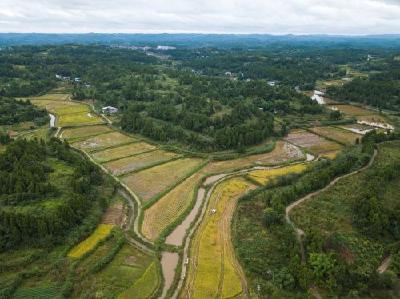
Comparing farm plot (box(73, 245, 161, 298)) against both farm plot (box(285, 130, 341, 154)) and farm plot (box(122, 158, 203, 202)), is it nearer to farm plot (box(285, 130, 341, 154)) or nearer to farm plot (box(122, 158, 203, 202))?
farm plot (box(122, 158, 203, 202))

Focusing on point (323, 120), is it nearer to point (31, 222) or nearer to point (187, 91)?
point (187, 91)

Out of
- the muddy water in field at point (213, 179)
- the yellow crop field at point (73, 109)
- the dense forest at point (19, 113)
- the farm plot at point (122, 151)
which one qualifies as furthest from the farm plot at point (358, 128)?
the dense forest at point (19, 113)

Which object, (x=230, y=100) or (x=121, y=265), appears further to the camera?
(x=230, y=100)

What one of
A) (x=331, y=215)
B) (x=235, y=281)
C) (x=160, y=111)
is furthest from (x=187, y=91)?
(x=235, y=281)

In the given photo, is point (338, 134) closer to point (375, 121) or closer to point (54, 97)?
point (375, 121)

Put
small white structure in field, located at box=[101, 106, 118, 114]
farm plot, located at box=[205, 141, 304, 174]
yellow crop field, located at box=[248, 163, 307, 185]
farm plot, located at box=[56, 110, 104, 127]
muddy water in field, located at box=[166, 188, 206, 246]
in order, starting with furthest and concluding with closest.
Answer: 1. small white structure in field, located at box=[101, 106, 118, 114]
2. farm plot, located at box=[56, 110, 104, 127]
3. farm plot, located at box=[205, 141, 304, 174]
4. yellow crop field, located at box=[248, 163, 307, 185]
5. muddy water in field, located at box=[166, 188, 206, 246]

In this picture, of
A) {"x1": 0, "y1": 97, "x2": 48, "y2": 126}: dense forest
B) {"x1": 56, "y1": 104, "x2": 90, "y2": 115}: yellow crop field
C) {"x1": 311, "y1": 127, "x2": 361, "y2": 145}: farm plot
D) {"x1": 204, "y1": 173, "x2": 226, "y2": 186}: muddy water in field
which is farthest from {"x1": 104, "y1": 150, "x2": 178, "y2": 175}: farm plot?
{"x1": 56, "y1": 104, "x2": 90, "y2": 115}: yellow crop field

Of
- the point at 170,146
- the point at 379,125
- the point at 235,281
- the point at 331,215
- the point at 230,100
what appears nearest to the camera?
the point at 235,281
